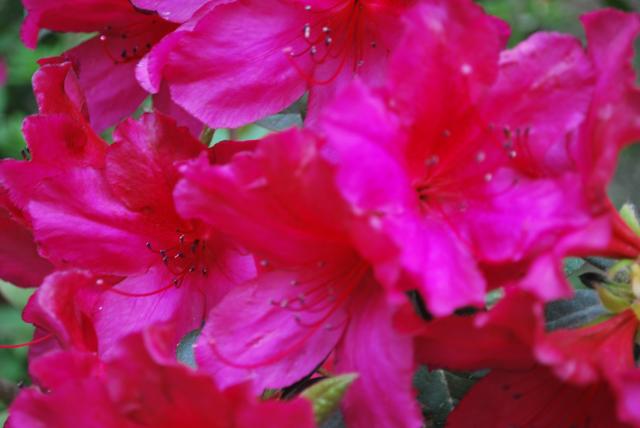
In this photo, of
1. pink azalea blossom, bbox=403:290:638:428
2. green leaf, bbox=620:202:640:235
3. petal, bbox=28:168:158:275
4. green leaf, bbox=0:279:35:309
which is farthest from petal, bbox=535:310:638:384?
green leaf, bbox=0:279:35:309

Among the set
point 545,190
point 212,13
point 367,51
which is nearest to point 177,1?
point 212,13

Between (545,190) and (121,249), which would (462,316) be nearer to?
(545,190)

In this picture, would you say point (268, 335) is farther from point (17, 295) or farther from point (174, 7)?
point (17, 295)

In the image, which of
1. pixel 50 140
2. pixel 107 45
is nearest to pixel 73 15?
pixel 107 45

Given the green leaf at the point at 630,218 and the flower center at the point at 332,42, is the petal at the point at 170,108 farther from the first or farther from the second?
the green leaf at the point at 630,218

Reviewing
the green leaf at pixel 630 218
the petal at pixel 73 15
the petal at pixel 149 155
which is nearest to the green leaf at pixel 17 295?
the petal at pixel 73 15

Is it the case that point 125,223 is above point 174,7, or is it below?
below

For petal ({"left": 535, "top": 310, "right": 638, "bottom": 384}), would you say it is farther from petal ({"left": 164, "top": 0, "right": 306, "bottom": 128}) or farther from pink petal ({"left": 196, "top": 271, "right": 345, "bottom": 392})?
petal ({"left": 164, "top": 0, "right": 306, "bottom": 128})
